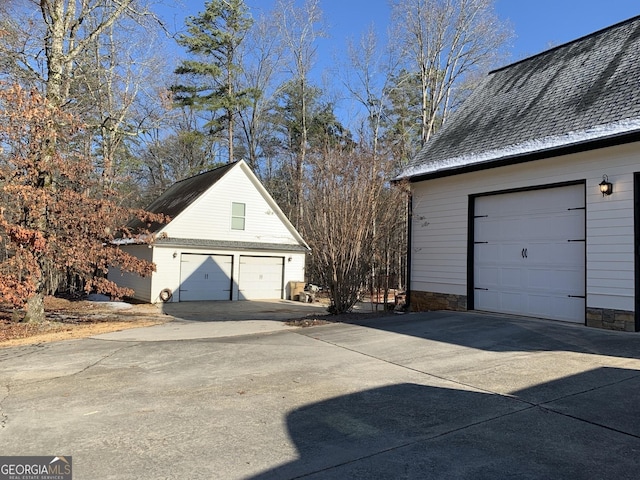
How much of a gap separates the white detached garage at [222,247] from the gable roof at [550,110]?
1068 cm

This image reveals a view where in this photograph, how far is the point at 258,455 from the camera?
3.24m

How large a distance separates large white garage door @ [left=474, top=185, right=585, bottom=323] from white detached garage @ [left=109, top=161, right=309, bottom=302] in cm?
1224

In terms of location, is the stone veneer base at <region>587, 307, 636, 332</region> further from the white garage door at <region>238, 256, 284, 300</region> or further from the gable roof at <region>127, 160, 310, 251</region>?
the white garage door at <region>238, 256, 284, 300</region>

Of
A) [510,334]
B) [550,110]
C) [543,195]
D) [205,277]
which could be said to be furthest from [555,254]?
[205,277]

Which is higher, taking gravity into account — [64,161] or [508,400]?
[64,161]

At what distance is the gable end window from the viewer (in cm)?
2053

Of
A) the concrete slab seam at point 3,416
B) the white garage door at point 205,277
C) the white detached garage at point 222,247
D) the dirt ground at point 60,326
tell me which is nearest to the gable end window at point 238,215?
the white detached garage at point 222,247

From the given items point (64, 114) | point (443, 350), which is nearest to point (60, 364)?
point (443, 350)

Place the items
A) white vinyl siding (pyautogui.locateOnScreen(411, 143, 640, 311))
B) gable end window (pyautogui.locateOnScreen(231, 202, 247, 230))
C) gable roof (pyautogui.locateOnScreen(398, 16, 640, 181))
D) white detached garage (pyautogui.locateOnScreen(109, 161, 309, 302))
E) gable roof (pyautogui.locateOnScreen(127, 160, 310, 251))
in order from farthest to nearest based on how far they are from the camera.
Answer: gable end window (pyautogui.locateOnScreen(231, 202, 247, 230)) → gable roof (pyautogui.locateOnScreen(127, 160, 310, 251)) → white detached garage (pyautogui.locateOnScreen(109, 161, 309, 302)) → gable roof (pyautogui.locateOnScreen(398, 16, 640, 181)) → white vinyl siding (pyautogui.locateOnScreen(411, 143, 640, 311))

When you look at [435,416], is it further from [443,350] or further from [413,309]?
[413,309]

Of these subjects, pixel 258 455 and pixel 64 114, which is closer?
pixel 258 455

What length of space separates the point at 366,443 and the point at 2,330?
9.62 m

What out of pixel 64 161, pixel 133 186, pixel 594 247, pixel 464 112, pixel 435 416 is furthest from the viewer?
pixel 133 186

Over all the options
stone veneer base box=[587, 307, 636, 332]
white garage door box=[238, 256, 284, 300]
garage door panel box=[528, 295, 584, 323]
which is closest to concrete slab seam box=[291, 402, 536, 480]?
stone veneer base box=[587, 307, 636, 332]
